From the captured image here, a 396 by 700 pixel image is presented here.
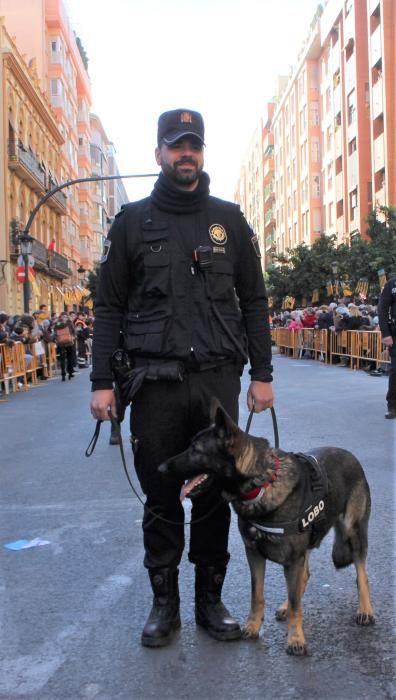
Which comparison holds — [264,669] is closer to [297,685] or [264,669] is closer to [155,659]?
[297,685]

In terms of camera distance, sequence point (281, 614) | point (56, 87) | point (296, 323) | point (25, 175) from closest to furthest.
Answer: point (281, 614) < point (296, 323) < point (25, 175) < point (56, 87)

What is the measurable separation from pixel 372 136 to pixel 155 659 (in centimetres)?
4593

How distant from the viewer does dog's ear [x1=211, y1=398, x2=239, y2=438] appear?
2996mm

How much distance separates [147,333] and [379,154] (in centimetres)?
4391

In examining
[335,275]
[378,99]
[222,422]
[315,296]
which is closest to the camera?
[222,422]

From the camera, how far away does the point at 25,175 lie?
133 ft

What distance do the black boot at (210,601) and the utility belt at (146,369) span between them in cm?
86

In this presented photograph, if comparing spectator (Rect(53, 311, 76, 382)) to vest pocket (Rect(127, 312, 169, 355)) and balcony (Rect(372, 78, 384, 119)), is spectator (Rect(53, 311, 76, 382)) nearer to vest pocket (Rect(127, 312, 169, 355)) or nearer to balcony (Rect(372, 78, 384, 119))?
vest pocket (Rect(127, 312, 169, 355))

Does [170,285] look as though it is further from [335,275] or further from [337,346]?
[335,275]

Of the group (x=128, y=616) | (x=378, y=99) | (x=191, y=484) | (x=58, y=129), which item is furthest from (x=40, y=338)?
(x=58, y=129)

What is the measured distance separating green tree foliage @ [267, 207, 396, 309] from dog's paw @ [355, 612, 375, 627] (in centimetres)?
2354

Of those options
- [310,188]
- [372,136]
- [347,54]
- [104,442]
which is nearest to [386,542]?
[104,442]

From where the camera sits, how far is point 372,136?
45.8 m

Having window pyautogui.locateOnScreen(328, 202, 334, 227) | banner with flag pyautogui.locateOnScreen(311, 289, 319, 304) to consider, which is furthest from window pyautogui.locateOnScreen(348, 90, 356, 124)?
banner with flag pyautogui.locateOnScreen(311, 289, 319, 304)
